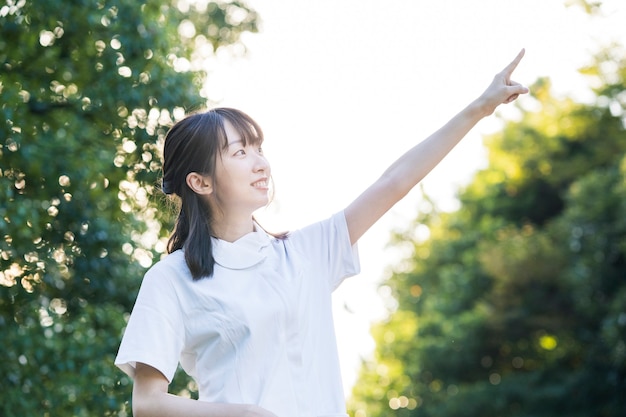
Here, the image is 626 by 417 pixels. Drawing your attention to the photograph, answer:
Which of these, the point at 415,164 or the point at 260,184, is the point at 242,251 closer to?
the point at 260,184

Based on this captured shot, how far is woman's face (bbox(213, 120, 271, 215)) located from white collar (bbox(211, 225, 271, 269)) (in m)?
0.07

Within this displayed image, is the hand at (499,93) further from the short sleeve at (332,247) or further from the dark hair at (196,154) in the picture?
the dark hair at (196,154)

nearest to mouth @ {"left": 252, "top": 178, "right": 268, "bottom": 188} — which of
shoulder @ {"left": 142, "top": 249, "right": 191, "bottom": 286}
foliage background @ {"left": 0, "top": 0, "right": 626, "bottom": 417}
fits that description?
shoulder @ {"left": 142, "top": 249, "right": 191, "bottom": 286}

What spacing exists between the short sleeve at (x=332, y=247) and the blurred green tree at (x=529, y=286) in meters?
12.6

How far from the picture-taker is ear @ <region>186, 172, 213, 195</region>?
2219 millimetres

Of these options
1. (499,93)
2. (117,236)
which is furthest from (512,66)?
(117,236)

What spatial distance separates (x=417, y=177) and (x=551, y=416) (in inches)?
573

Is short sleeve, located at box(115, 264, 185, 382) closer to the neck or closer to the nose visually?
the neck

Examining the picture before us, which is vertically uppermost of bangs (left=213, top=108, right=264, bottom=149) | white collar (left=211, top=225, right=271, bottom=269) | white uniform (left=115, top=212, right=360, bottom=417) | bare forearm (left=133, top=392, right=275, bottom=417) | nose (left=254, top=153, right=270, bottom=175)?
bangs (left=213, top=108, right=264, bottom=149)

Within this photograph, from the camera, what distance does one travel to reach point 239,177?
2.17m

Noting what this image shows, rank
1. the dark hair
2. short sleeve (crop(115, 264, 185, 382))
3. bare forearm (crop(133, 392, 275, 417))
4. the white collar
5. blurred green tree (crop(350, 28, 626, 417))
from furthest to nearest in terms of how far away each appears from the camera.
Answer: blurred green tree (crop(350, 28, 626, 417))
the dark hair
the white collar
short sleeve (crop(115, 264, 185, 382))
bare forearm (crop(133, 392, 275, 417))

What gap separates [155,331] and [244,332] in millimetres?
170

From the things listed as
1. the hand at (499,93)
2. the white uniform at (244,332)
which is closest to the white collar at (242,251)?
the white uniform at (244,332)

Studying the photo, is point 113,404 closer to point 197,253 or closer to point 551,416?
point 197,253
